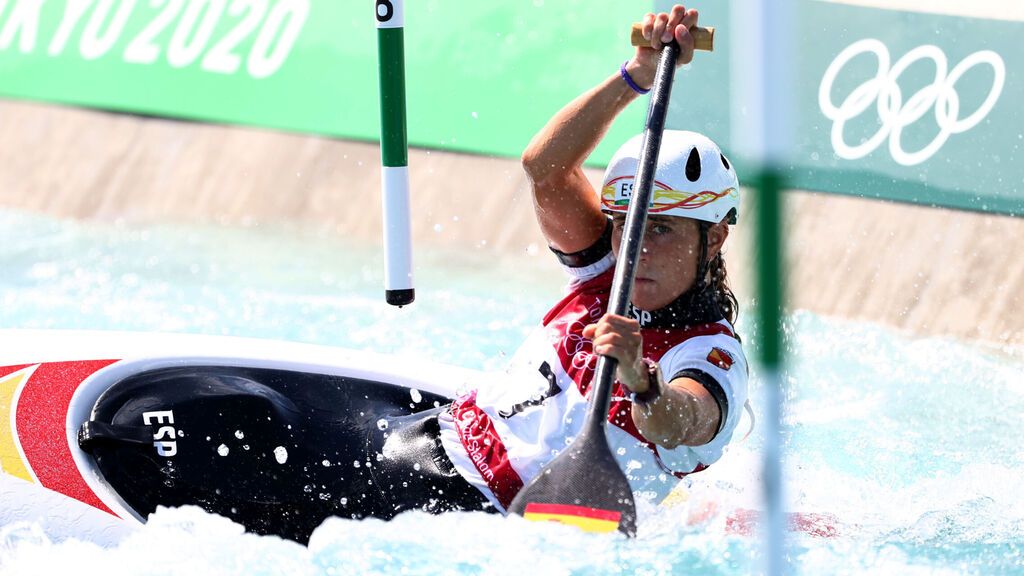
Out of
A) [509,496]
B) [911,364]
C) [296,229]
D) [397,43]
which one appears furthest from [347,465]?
[296,229]

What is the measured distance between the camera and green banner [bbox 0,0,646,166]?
6418mm

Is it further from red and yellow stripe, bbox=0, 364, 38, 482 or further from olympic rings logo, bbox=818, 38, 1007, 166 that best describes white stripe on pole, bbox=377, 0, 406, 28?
olympic rings logo, bbox=818, 38, 1007, 166

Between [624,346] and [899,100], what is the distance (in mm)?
3416

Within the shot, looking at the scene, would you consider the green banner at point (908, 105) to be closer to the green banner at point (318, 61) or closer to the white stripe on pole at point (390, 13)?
the green banner at point (318, 61)

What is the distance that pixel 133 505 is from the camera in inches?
121

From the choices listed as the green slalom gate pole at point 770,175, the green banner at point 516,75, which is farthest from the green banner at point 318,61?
the green slalom gate pole at point 770,175

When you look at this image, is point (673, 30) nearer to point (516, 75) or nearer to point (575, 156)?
point (575, 156)

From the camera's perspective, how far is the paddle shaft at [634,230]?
8.43 ft

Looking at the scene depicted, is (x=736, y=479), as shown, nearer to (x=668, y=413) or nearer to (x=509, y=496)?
(x=509, y=496)

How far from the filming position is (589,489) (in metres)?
2.57

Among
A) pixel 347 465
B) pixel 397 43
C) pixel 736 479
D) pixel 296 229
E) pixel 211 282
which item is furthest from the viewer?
pixel 296 229

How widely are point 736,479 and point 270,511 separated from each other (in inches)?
55.7

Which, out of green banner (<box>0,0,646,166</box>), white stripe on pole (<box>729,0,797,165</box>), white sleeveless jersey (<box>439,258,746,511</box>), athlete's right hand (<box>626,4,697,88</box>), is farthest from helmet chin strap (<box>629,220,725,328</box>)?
green banner (<box>0,0,646,166</box>)

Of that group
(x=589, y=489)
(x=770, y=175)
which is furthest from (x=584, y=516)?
(x=770, y=175)
